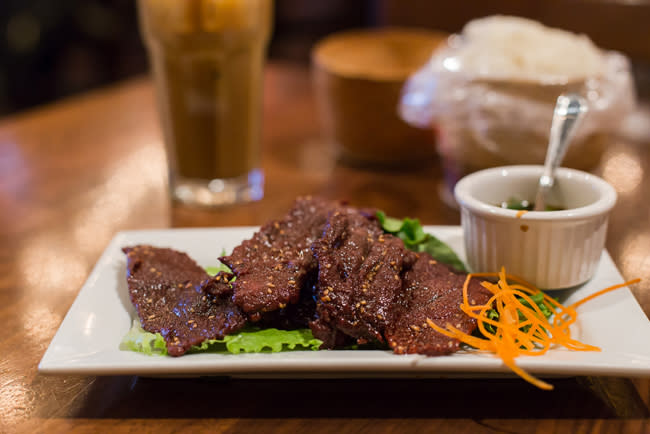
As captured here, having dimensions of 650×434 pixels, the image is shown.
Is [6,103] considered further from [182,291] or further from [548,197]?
[548,197]

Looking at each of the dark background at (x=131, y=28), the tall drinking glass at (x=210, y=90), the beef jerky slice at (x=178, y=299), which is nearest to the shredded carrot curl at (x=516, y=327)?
the beef jerky slice at (x=178, y=299)

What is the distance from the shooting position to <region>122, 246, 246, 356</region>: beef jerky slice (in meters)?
1.25

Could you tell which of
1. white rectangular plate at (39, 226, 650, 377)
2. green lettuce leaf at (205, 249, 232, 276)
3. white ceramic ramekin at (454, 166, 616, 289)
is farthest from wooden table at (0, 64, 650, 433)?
green lettuce leaf at (205, 249, 232, 276)

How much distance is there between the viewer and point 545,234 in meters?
1.40

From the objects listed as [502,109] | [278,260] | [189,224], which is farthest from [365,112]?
[278,260]

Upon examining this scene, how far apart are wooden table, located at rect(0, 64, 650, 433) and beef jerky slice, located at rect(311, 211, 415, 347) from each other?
113mm

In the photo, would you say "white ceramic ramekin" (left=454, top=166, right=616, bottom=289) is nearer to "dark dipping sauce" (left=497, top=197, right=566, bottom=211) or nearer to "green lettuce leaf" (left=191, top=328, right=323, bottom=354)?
"dark dipping sauce" (left=497, top=197, right=566, bottom=211)

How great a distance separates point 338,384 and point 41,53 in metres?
4.46

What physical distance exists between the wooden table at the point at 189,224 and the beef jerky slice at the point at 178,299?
0.33 ft

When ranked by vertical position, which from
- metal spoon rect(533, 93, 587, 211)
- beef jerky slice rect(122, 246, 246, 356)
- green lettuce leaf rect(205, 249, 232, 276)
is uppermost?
metal spoon rect(533, 93, 587, 211)

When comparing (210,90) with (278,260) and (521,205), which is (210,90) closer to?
(278,260)

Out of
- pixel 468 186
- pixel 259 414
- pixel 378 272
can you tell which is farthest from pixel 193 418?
pixel 468 186

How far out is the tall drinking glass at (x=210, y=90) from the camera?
77.4 inches

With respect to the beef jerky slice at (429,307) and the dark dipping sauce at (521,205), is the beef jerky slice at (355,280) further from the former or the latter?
the dark dipping sauce at (521,205)
